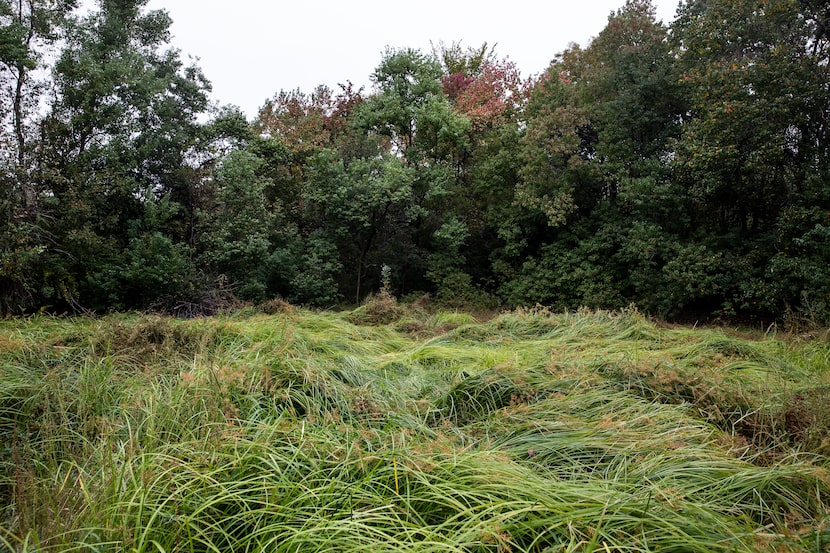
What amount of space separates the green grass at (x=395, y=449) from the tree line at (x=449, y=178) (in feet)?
16.3

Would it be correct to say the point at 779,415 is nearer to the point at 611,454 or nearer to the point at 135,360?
the point at 611,454

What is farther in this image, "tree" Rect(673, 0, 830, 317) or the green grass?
"tree" Rect(673, 0, 830, 317)

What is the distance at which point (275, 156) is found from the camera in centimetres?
1247

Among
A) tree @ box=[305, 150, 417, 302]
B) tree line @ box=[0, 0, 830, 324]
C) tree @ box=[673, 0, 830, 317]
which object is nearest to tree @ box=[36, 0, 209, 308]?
tree line @ box=[0, 0, 830, 324]

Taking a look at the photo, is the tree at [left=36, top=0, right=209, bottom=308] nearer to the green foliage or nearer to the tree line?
the tree line

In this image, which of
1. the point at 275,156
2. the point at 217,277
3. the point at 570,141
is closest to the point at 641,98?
the point at 570,141

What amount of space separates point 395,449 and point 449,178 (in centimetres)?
1110

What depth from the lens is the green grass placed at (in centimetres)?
133

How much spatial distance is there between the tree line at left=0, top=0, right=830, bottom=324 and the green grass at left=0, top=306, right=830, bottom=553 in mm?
4963

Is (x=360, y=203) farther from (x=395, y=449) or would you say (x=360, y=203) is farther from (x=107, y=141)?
(x=395, y=449)

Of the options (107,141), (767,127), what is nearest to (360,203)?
(107,141)

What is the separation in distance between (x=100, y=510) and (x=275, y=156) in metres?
12.2

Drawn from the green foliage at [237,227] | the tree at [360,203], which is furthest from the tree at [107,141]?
the tree at [360,203]

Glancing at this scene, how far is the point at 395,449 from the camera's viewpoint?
1.78 m
